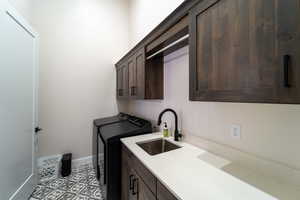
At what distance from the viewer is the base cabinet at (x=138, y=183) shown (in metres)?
0.91

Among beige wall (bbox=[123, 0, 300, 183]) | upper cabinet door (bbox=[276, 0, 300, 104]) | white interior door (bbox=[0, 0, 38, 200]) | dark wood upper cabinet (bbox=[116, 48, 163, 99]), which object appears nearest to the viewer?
upper cabinet door (bbox=[276, 0, 300, 104])

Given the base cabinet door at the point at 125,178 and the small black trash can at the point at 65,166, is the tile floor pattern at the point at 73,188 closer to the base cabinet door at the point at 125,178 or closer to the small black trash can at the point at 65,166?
the small black trash can at the point at 65,166

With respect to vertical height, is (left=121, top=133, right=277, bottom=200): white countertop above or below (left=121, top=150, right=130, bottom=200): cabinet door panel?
above

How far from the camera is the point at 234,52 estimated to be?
2.54 ft

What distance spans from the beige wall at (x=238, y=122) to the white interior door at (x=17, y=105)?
176 cm

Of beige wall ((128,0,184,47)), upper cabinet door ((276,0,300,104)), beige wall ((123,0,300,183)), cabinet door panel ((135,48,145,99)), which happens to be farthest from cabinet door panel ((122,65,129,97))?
upper cabinet door ((276,0,300,104))

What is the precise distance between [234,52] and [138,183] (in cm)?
122

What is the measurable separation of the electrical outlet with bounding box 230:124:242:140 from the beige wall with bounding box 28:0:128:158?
2579mm

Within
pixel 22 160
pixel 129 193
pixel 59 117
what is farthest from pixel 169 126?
pixel 59 117

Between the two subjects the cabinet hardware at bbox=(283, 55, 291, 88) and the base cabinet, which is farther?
the base cabinet

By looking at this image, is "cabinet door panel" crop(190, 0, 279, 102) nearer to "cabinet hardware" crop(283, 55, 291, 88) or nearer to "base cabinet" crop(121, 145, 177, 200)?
"cabinet hardware" crop(283, 55, 291, 88)

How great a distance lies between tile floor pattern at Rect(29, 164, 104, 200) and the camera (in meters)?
1.96

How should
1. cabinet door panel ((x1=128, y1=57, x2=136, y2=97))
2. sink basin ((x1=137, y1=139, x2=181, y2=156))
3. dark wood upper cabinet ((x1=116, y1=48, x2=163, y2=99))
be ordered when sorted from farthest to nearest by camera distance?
cabinet door panel ((x1=128, y1=57, x2=136, y2=97)), dark wood upper cabinet ((x1=116, y1=48, x2=163, y2=99)), sink basin ((x1=137, y1=139, x2=181, y2=156))

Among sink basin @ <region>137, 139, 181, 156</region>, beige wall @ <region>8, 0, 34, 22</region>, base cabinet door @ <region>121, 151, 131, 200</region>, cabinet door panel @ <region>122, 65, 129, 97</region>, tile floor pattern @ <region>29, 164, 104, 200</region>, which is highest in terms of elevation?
beige wall @ <region>8, 0, 34, 22</region>
